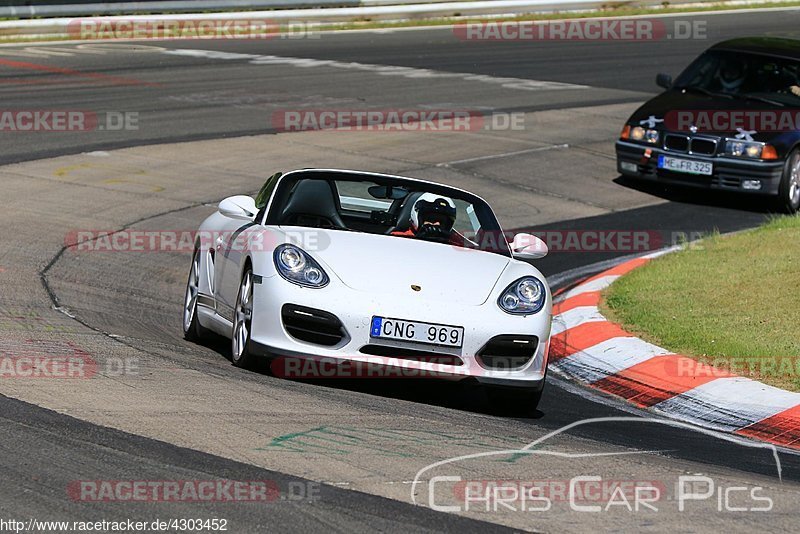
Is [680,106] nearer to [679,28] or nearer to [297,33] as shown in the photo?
[297,33]

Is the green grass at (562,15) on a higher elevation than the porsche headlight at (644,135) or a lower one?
higher

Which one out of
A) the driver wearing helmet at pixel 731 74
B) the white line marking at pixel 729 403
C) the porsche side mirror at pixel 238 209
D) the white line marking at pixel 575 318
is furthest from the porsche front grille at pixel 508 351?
the driver wearing helmet at pixel 731 74

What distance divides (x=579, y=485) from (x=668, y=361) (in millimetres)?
3194

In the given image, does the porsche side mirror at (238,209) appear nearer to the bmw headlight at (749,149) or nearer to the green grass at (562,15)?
the bmw headlight at (749,149)

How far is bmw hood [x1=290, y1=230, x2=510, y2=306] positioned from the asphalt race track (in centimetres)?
17

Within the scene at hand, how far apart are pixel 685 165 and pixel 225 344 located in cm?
824

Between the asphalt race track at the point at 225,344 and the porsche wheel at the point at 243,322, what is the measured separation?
0.67ft

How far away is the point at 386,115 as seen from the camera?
20.3 meters

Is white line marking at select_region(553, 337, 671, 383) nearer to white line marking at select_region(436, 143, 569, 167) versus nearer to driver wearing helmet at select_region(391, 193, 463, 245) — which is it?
driver wearing helmet at select_region(391, 193, 463, 245)

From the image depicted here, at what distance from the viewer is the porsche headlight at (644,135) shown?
16297mm

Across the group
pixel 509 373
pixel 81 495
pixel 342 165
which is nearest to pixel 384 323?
pixel 509 373

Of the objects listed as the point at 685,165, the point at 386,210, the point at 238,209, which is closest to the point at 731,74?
the point at 685,165

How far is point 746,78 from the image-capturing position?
55.2 ft

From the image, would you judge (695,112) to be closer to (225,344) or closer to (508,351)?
(225,344)
